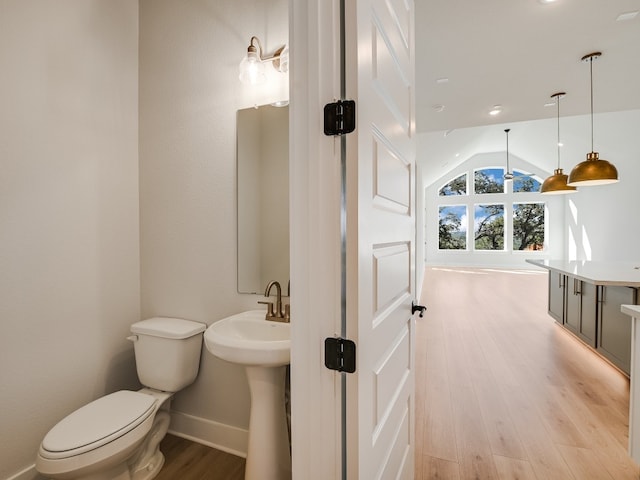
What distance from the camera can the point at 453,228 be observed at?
1188 cm

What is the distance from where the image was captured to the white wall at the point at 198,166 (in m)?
1.83

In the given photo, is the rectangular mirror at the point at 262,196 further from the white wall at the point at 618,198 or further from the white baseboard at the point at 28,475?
the white wall at the point at 618,198

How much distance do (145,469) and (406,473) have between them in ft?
4.39

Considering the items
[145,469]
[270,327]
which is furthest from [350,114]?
[145,469]

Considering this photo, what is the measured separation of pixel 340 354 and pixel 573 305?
412cm

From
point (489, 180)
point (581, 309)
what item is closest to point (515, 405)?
point (581, 309)

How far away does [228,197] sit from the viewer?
1856mm

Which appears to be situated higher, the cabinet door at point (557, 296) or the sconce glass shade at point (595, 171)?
the sconce glass shade at point (595, 171)

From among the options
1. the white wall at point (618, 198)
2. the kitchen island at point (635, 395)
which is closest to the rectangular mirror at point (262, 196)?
the kitchen island at point (635, 395)

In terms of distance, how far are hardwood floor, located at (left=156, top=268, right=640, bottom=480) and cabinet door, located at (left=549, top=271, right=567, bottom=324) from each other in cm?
19

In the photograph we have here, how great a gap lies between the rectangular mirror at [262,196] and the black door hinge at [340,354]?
94 cm

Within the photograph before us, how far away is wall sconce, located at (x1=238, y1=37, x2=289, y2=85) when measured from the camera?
1.68 meters

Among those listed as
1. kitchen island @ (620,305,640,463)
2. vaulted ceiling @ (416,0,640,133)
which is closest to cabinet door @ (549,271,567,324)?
vaulted ceiling @ (416,0,640,133)

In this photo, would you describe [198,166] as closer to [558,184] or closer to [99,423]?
[99,423]
